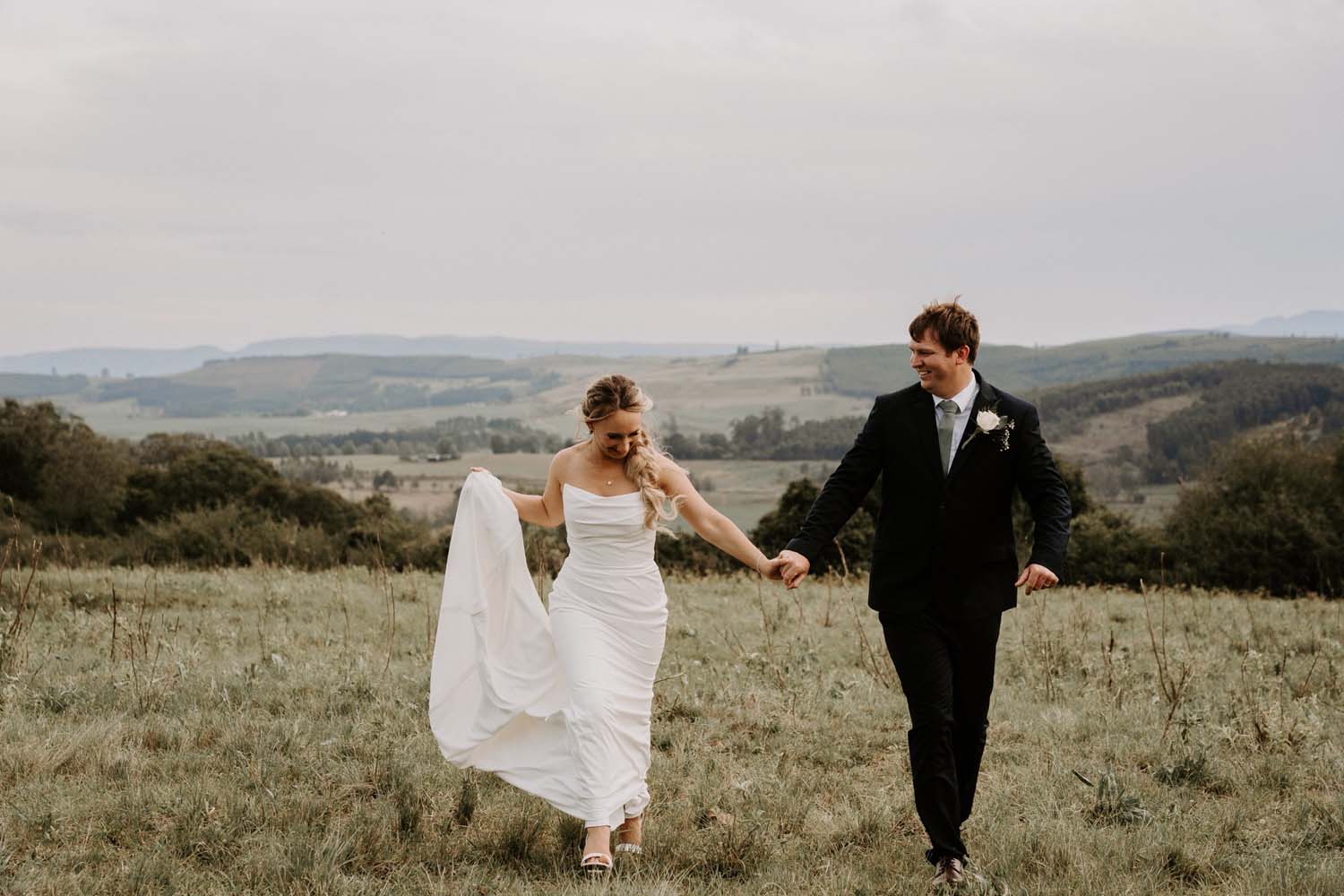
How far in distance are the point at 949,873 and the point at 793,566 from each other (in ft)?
Answer: 5.29

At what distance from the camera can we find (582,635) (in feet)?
17.7

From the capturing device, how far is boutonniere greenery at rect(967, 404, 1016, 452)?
496 centimetres

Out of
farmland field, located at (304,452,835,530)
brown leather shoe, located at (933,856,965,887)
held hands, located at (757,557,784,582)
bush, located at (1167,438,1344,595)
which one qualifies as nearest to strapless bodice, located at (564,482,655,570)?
held hands, located at (757,557,784,582)

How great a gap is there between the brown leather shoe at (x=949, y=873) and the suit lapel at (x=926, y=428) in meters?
1.74

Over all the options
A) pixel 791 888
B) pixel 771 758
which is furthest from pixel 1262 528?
pixel 791 888

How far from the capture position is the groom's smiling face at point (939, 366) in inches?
201

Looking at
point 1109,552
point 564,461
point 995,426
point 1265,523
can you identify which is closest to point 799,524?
point 1109,552

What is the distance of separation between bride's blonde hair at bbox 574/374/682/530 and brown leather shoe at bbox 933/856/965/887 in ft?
6.85

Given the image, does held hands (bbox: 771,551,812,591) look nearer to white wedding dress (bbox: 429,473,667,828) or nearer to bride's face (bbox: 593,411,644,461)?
white wedding dress (bbox: 429,473,667,828)

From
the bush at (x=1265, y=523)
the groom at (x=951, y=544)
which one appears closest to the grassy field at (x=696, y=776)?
the groom at (x=951, y=544)

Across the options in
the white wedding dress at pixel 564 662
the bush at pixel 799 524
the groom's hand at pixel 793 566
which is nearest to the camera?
the white wedding dress at pixel 564 662

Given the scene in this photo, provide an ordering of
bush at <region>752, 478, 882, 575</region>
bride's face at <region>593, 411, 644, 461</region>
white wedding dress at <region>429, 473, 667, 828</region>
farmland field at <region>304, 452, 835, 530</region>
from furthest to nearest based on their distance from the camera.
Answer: farmland field at <region>304, 452, 835, 530</region> < bush at <region>752, 478, 882, 575</region> < bride's face at <region>593, 411, 644, 461</region> < white wedding dress at <region>429, 473, 667, 828</region>

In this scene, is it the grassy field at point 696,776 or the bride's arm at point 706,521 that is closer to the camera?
the grassy field at point 696,776

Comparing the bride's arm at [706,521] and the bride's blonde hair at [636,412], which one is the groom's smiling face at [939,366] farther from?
the bride's blonde hair at [636,412]
